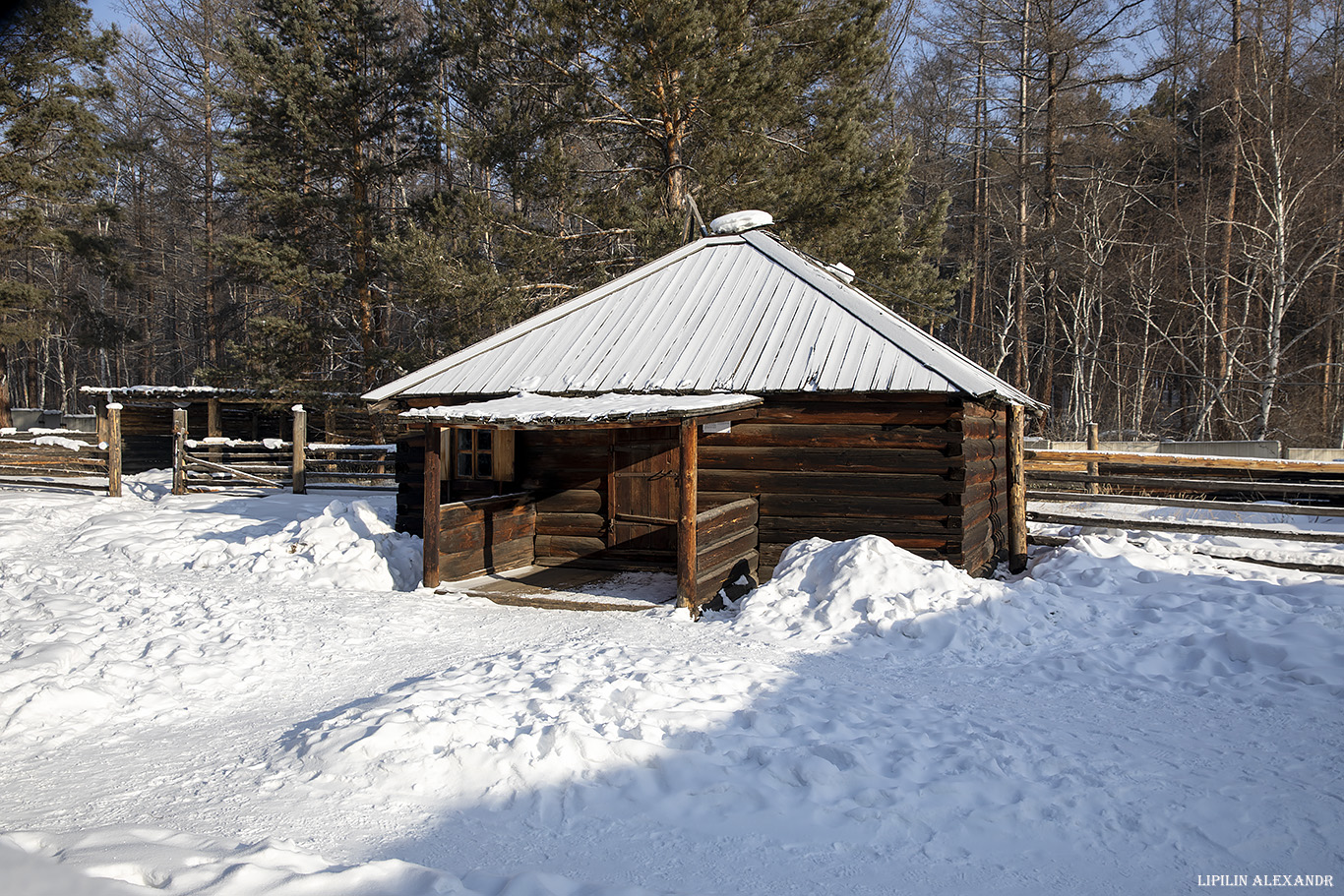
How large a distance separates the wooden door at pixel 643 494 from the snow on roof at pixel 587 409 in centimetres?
149

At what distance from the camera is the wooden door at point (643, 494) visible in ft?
35.1

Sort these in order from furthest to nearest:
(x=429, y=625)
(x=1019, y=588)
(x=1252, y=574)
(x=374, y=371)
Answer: (x=374, y=371), (x=1252, y=574), (x=1019, y=588), (x=429, y=625)

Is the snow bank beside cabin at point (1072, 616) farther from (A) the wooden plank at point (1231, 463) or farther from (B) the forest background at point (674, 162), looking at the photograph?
(B) the forest background at point (674, 162)

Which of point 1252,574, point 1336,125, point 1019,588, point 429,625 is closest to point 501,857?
point 429,625

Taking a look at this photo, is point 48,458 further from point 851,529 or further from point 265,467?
point 851,529

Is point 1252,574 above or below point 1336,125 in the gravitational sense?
below

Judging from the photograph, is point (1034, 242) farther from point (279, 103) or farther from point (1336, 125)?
point (279, 103)

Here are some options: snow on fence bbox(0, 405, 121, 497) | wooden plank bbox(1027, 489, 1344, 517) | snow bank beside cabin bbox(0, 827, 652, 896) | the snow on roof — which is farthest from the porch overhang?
snow on fence bbox(0, 405, 121, 497)

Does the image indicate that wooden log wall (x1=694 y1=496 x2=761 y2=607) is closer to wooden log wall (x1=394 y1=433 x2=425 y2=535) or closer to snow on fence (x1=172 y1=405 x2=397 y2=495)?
wooden log wall (x1=394 y1=433 x2=425 y2=535)

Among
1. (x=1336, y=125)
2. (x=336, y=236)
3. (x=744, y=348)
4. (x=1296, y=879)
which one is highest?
(x=1336, y=125)

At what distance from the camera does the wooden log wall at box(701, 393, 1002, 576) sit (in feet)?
29.4

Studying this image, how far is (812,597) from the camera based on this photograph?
7.76 metres

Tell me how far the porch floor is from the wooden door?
1.44ft

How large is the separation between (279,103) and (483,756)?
21.1 metres
